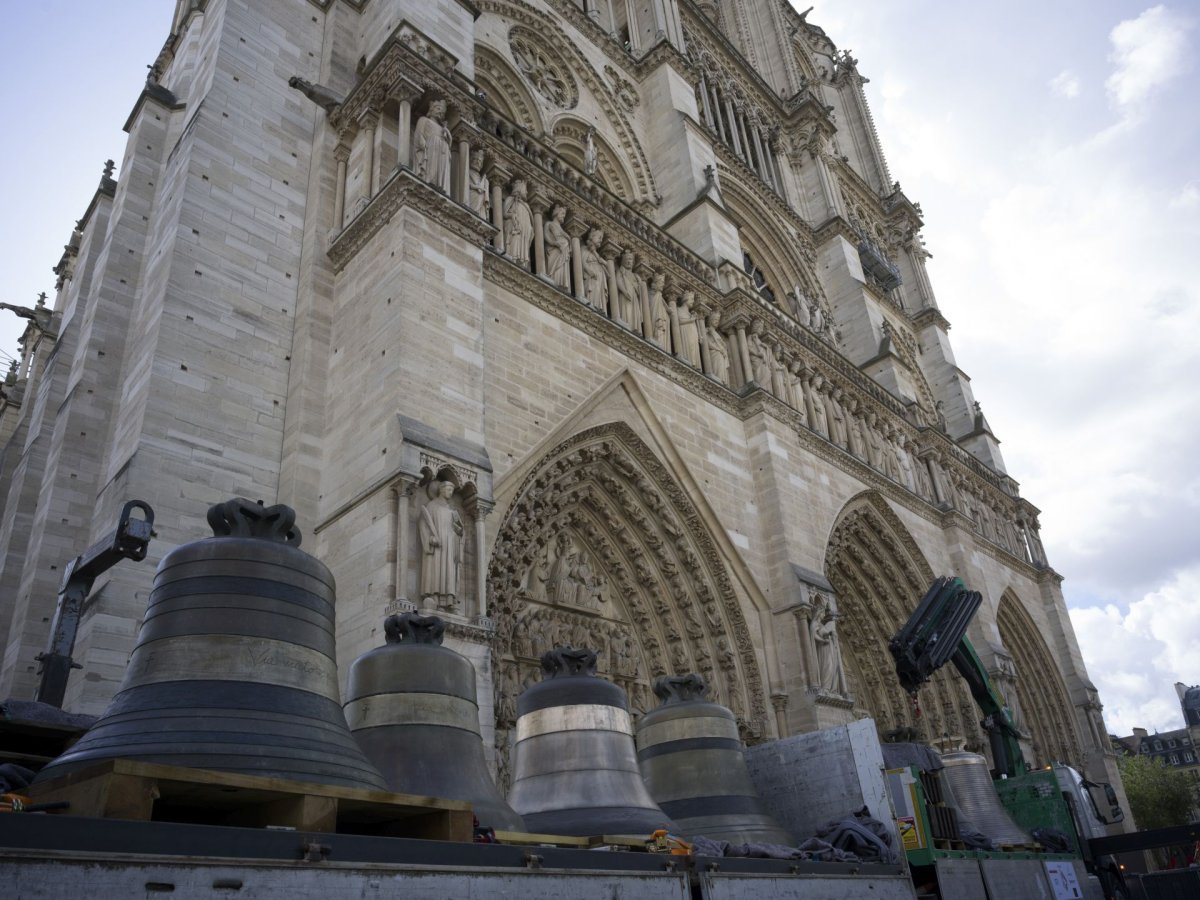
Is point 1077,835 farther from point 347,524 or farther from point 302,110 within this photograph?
point 302,110

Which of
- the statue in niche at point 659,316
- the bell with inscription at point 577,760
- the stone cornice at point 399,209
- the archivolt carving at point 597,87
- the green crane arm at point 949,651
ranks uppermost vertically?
the archivolt carving at point 597,87

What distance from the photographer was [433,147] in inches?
404

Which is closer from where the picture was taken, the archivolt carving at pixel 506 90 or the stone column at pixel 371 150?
A: the stone column at pixel 371 150

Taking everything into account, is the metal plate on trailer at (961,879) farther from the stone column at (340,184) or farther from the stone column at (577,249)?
the stone column at (340,184)

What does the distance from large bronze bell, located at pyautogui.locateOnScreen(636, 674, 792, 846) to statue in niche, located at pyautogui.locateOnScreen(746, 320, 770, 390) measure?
8191 mm

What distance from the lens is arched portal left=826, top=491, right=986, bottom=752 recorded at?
15.9 meters

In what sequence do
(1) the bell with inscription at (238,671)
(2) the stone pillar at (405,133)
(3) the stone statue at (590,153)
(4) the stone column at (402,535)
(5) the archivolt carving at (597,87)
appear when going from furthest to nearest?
(5) the archivolt carving at (597,87), (3) the stone statue at (590,153), (2) the stone pillar at (405,133), (4) the stone column at (402,535), (1) the bell with inscription at (238,671)

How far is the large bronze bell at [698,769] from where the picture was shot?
6.42 metres

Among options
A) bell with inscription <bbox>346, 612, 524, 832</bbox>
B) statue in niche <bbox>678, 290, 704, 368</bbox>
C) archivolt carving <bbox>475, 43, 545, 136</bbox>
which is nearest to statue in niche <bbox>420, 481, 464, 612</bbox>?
bell with inscription <bbox>346, 612, 524, 832</bbox>

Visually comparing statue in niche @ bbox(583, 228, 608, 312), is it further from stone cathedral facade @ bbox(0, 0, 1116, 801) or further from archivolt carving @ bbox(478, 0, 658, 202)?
archivolt carving @ bbox(478, 0, 658, 202)

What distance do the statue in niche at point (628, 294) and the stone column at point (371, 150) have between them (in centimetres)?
367

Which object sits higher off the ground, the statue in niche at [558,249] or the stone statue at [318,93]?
the stone statue at [318,93]

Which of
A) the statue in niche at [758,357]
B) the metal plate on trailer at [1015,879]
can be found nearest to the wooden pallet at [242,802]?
the metal plate on trailer at [1015,879]

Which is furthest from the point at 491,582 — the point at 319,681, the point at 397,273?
the point at 319,681
